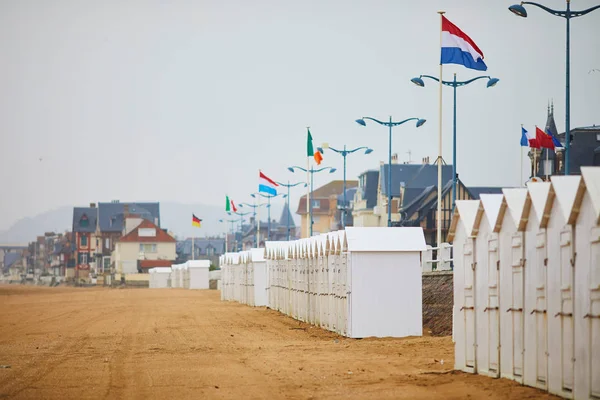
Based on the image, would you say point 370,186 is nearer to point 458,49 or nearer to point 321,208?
point 321,208

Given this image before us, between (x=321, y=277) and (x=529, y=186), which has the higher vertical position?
(x=529, y=186)

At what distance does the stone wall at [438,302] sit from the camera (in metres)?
31.3

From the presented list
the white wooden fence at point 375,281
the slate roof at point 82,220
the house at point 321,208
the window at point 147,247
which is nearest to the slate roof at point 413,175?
the house at point 321,208

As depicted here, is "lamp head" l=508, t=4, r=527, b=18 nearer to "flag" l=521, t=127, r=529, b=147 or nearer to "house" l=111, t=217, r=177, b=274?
"flag" l=521, t=127, r=529, b=147

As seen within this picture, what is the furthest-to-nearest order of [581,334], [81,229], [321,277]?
1. [81,229]
2. [321,277]
3. [581,334]

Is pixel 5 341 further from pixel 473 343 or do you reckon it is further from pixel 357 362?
pixel 473 343

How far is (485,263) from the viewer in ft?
57.6

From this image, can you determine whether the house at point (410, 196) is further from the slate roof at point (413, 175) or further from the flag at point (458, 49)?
the flag at point (458, 49)

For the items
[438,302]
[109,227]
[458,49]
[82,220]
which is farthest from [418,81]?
[82,220]

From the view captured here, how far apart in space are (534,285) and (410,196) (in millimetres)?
86308

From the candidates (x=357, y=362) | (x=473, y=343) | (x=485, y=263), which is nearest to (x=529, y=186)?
(x=485, y=263)

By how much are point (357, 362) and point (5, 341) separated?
13114 mm

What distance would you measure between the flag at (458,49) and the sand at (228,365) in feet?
36.4

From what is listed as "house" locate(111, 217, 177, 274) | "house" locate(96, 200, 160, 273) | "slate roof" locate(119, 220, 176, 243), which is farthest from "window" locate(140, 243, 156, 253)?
"house" locate(96, 200, 160, 273)
